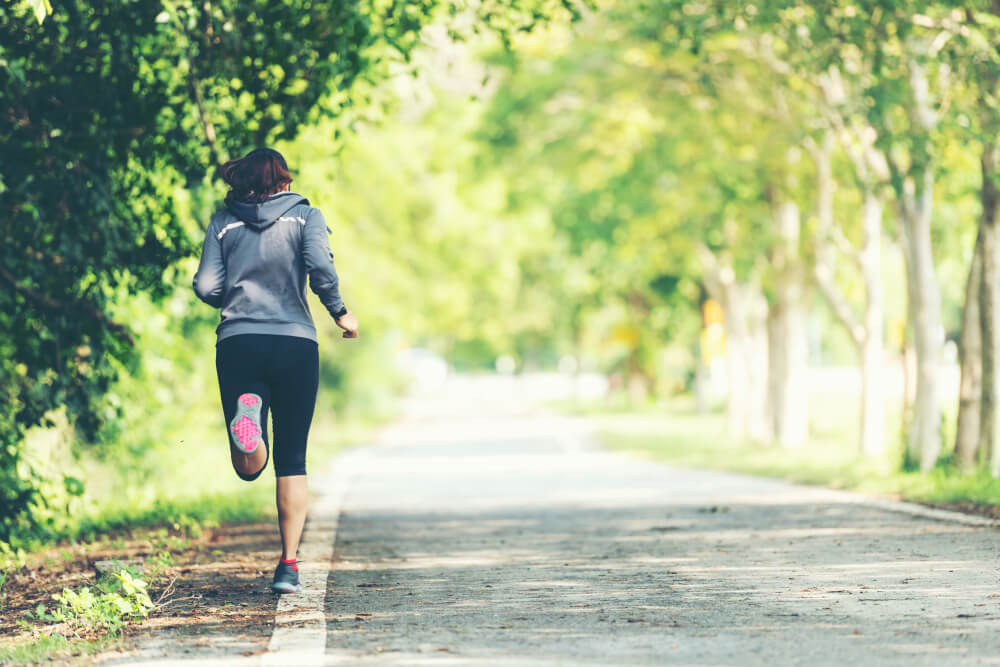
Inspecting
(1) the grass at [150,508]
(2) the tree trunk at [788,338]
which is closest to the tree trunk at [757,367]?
(2) the tree trunk at [788,338]

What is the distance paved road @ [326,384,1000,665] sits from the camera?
5.41m

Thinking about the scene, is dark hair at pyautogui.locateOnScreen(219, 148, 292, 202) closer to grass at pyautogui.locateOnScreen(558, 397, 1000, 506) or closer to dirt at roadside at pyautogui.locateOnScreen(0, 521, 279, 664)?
dirt at roadside at pyautogui.locateOnScreen(0, 521, 279, 664)

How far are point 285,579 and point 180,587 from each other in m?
0.76

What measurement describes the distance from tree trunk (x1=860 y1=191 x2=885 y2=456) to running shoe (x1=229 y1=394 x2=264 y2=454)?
13.7 meters

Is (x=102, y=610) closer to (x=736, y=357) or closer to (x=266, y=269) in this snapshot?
(x=266, y=269)

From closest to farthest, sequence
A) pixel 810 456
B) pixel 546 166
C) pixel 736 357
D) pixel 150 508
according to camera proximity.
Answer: pixel 150 508, pixel 810 456, pixel 546 166, pixel 736 357

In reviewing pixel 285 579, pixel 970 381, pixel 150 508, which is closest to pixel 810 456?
pixel 970 381

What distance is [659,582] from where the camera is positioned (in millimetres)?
7188

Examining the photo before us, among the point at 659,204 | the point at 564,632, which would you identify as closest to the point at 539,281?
the point at 659,204

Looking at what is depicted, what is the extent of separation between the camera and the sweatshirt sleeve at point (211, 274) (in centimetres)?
676

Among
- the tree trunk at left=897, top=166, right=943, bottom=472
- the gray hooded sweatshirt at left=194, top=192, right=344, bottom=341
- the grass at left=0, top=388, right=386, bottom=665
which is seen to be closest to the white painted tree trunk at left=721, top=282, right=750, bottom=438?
the grass at left=0, top=388, right=386, bottom=665

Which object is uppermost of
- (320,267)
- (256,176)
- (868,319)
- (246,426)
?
(256,176)

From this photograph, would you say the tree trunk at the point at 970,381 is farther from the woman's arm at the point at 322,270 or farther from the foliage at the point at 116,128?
the woman's arm at the point at 322,270

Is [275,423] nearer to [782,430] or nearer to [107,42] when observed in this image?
[107,42]
